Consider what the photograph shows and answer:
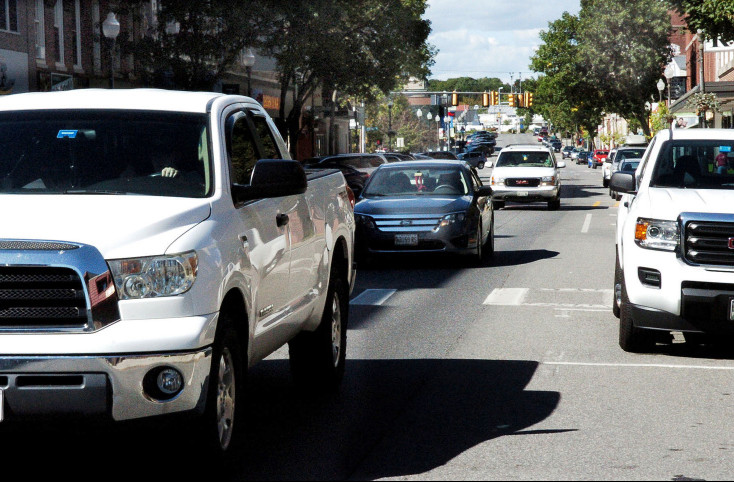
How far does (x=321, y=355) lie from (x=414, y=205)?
9.64 meters

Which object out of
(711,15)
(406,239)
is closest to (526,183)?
(711,15)

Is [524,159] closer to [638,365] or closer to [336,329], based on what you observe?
A: [638,365]

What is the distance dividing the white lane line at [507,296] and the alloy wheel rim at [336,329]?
511 cm

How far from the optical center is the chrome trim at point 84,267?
5.16m

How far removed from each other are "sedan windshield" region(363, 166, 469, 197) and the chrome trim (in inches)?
525

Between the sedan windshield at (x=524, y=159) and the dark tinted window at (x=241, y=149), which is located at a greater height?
the dark tinted window at (x=241, y=149)

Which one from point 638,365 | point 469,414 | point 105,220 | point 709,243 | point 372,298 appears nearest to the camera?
point 105,220

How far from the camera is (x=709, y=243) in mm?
9219

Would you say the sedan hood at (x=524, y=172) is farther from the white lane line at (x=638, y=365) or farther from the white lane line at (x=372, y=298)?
the white lane line at (x=638, y=365)

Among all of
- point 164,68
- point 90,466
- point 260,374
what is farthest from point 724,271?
point 164,68

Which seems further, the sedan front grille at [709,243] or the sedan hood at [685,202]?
the sedan hood at [685,202]

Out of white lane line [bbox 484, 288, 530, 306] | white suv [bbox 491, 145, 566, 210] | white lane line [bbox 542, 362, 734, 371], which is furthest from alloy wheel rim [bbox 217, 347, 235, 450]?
white suv [bbox 491, 145, 566, 210]

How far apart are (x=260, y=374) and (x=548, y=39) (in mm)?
91146

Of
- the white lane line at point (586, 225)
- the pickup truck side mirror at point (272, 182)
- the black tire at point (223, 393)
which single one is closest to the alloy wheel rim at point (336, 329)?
the pickup truck side mirror at point (272, 182)
